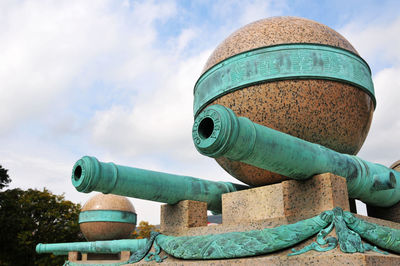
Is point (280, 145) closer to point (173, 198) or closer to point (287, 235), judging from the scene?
point (287, 235)

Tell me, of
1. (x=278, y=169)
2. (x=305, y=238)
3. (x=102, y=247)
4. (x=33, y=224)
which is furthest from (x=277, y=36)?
(x=33, y=224)

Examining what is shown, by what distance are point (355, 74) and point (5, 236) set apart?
19.0 metres

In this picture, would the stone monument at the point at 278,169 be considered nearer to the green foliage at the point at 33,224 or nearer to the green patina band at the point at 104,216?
the green patina band at the point at 104,216

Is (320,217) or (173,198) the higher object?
(173,198)

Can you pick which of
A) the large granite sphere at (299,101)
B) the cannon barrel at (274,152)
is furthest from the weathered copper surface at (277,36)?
the cannon barrel at (274,152)

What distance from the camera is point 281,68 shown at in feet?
15.0

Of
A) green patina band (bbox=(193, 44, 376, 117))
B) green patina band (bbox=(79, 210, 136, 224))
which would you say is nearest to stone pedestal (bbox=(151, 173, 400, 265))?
green patina band (bbox=(193, 44, 376, 117))

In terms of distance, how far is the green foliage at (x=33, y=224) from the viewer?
17984 mm

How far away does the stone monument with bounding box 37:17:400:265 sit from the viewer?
10.0 ft

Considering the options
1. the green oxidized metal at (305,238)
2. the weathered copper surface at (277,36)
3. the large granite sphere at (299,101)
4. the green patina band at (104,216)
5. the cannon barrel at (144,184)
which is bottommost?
the green oxidized metal at (305,238)

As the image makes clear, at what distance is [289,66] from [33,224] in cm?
1850

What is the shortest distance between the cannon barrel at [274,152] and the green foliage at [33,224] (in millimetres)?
17286

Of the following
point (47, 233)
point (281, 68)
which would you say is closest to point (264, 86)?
point (281, 68)

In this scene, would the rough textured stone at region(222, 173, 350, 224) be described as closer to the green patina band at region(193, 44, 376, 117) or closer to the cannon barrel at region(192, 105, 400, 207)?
the cannon barrel at region(192, 105, 400, 207)
